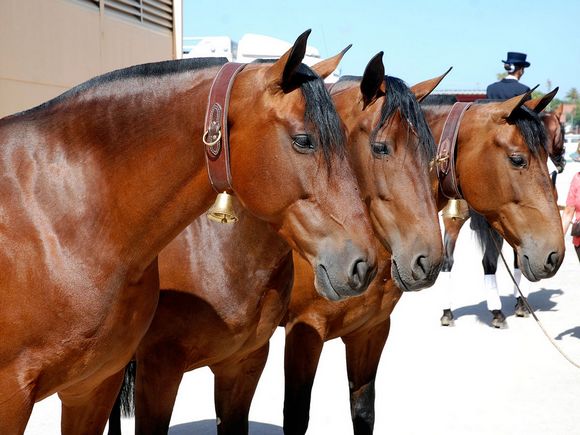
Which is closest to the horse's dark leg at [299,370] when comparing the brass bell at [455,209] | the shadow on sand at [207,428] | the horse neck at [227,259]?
the horse neck at [227,259]

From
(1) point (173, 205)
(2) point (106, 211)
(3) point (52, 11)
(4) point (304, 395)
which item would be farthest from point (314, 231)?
(3) point (52, 11)

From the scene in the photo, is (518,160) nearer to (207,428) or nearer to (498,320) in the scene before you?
(207,428)

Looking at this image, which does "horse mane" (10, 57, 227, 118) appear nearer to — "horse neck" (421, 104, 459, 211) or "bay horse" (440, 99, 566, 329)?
"horse neck" (421, 104, 459, 211)

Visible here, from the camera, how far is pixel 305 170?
233cm

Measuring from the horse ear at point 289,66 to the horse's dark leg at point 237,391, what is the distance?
1.53 meters

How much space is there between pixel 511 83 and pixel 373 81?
16.5ft

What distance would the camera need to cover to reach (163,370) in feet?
10.4

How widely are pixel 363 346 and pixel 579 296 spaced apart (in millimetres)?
6700

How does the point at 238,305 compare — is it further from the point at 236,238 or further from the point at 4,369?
the point at 4,369

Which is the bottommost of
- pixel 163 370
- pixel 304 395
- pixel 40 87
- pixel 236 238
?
pixel 304 395

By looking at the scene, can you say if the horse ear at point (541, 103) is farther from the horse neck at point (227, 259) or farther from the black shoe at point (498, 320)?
the black shoe at point (498, 320)

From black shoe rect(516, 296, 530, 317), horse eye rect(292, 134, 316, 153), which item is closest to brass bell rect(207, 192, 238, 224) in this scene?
horse eye rect(292, 134, 316, 153)

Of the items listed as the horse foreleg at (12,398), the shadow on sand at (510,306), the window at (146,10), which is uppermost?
the window at (146,10)

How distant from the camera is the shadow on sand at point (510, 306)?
902 centimetres
